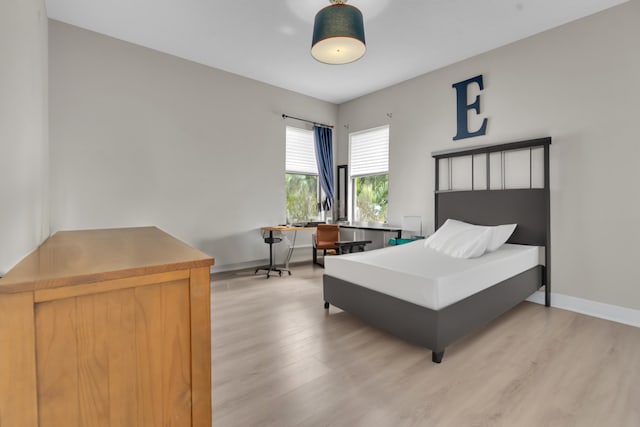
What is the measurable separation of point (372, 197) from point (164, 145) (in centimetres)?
343

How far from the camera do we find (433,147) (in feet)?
14.2

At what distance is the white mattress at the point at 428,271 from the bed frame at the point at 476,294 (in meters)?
0.06

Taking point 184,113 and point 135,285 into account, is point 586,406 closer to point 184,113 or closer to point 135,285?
point 135,285

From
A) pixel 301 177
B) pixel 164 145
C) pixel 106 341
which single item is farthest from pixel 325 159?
pixel 106 341

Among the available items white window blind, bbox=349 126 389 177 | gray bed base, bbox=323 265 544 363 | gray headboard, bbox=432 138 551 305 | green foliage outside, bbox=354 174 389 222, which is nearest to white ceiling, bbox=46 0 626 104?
white window blind, bbox=349 126 389 177

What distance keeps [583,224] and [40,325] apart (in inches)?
162

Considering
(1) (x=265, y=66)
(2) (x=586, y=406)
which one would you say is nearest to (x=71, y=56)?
(1) (x=265, y=66)

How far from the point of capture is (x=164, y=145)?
12.9 ft

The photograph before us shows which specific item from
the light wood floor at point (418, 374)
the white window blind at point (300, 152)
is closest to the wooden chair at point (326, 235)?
the white window blind at point (300, 152)

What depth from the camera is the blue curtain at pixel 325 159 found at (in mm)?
5527

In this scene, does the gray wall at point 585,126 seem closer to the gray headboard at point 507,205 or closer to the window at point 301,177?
the gray headboard at point 507,205

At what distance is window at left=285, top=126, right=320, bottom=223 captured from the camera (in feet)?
17.4

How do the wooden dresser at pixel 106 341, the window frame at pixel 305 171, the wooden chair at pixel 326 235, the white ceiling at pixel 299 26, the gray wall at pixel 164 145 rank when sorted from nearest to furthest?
the wooden dresser at pixel 106 341
the white ceiling at pixel 299 26
the gray wall at pixel 164 145
the wooden chair at pixel 326 235
the window frame at pixel 305 171

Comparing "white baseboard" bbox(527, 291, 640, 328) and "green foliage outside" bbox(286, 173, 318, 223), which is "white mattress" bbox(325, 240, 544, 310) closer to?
"white baseboard" bbox(527, 291, 640, 328)
